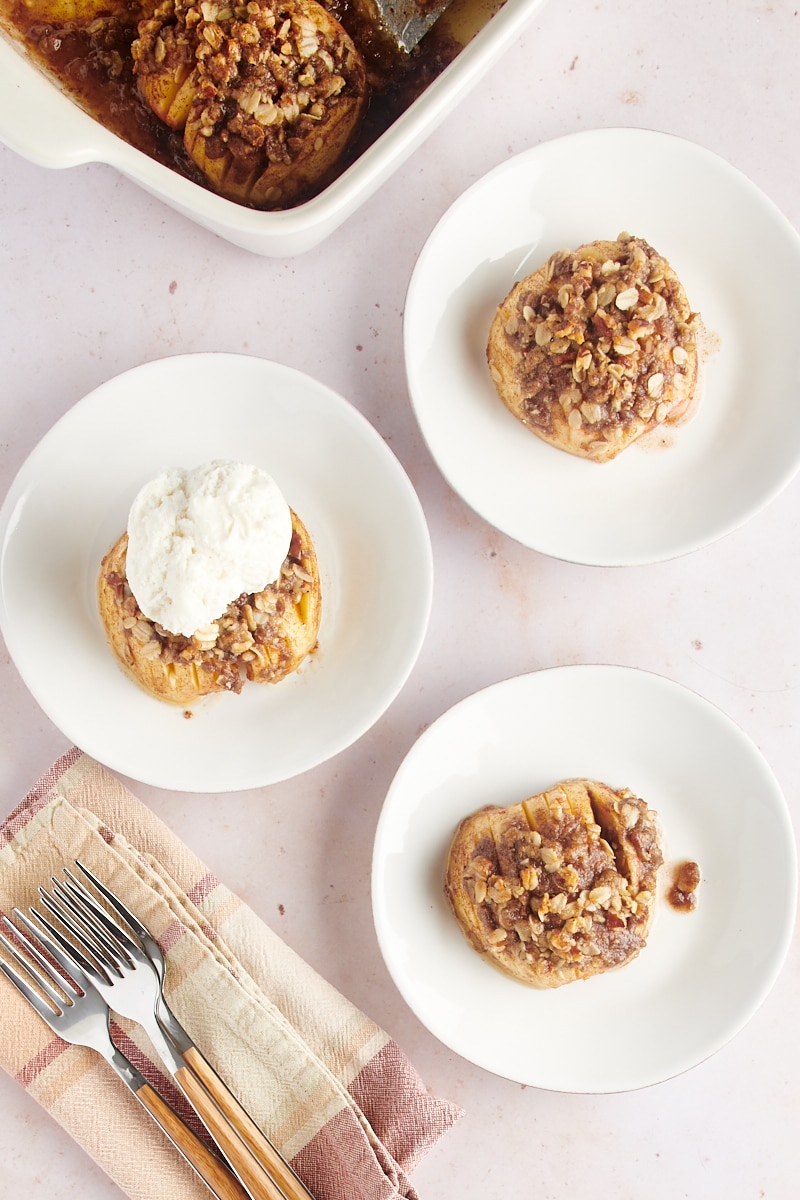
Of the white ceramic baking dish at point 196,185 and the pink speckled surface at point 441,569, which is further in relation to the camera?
the pink speckled surface at point 441,569

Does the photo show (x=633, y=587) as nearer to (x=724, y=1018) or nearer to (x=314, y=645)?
(x=314, y=645)

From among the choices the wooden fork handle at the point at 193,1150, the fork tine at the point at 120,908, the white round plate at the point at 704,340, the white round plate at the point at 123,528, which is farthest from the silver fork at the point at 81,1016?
the white round plate at the point at 704,340

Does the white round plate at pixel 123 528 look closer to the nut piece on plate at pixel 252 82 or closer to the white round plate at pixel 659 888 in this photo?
the white round plate at pixel 659 888

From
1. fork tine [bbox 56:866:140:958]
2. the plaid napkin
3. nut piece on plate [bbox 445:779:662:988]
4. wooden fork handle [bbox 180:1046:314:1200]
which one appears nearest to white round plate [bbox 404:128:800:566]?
nut piece on plate [bbox 445:779:662:988]

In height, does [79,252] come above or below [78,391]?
above

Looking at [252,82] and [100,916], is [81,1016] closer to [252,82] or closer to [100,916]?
[100,916]

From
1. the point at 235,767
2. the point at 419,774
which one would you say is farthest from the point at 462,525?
the point at 235,767
